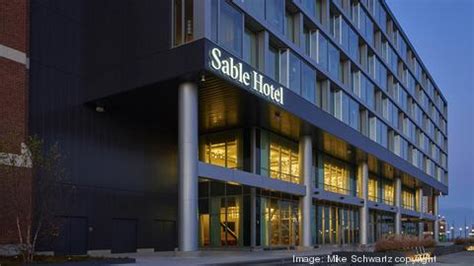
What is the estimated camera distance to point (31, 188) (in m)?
26.8

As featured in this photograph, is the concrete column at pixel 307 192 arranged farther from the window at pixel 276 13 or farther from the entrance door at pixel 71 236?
the entrance door at pixel 71 236

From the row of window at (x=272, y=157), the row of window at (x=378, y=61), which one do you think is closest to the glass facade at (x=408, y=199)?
the row of window at (x=378, y=61)

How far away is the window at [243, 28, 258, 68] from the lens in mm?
34812

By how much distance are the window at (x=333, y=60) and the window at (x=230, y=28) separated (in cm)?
1618

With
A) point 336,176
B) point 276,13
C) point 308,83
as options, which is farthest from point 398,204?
point 276,13

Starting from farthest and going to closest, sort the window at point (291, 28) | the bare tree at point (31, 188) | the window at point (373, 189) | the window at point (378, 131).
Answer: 1. the window at point (373, 189)
2. the window at point (378, 131)
3. the window at point (291, 28)
4. the bare tree at point (31, 188)

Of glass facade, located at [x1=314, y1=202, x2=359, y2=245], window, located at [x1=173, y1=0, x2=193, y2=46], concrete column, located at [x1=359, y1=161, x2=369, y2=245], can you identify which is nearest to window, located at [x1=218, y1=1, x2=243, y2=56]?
window, located at [x1=173, y1=0, x2=193, y2=46]

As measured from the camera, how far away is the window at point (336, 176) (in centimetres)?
5331

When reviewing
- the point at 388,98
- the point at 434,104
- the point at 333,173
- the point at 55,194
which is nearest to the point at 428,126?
the point at 434,104

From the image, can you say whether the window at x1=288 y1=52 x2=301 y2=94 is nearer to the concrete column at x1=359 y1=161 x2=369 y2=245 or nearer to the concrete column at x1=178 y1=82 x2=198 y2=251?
the concrete column at x1=178 y1=82 x2=198 y2=251

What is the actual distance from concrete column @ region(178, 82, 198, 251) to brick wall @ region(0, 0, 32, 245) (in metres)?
6.74

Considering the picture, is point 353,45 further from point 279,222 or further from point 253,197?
point 253,197

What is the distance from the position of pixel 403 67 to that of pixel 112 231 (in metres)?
50.1

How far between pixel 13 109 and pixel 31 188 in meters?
3.53
